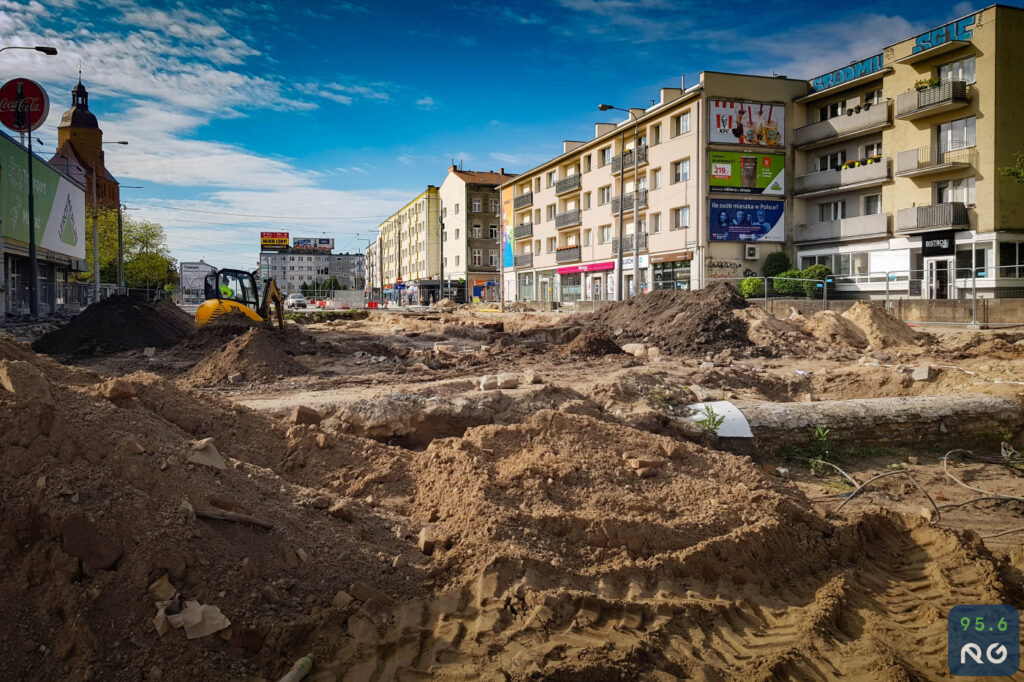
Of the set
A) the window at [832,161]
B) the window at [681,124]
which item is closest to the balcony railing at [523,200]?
the window at [681,124]

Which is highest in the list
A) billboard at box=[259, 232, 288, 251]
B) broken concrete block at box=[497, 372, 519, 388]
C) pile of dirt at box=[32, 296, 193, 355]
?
billboard at box=[259, 232, 288, 251]

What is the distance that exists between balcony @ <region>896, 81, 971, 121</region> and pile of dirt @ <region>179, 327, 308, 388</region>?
3062 centimetres

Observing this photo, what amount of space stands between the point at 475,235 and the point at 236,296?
55.0 metres

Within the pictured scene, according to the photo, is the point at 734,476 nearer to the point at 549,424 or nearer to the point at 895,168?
the point at 549,424

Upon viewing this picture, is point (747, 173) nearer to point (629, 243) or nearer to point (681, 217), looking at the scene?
point (681, 217)

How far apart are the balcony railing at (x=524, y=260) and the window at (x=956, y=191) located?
116 ft

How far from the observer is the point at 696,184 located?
124ft

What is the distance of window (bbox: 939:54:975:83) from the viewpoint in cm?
2977

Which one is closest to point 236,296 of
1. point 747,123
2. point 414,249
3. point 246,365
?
point 246,365

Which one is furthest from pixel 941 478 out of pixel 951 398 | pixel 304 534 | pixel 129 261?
pixel 129 261

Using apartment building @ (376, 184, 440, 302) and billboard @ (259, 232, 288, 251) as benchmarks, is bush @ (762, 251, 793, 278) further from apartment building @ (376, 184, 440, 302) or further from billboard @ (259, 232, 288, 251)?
billboard @ (259, 232, 288, 251)

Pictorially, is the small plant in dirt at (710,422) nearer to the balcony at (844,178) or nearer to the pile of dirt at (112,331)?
the pile of dirt at (112,331)

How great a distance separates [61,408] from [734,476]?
5.60 m

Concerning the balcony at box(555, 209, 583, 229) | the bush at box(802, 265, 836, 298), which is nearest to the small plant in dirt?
the bush at box(802, 265, 836, 298)
